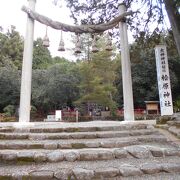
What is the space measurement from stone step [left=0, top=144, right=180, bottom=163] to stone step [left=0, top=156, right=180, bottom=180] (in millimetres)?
116

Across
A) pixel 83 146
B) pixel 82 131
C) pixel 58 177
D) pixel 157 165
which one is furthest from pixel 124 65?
pixel 58 177

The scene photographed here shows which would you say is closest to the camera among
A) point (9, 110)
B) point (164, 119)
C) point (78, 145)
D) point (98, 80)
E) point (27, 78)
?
point (78, 145)

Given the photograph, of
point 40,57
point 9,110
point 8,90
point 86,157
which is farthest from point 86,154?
point 40,57

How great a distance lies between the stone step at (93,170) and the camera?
3186mm

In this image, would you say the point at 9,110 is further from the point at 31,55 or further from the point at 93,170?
the point at 93,170

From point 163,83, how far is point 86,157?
5.18 m

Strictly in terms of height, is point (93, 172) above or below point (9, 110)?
below

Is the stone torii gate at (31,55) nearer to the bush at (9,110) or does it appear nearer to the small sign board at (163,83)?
the small sign board at (163,83)

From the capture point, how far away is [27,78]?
6246 millimetres

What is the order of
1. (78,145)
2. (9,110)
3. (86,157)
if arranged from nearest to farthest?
1. (86,157)
2. (78,145)
3. (9,110)

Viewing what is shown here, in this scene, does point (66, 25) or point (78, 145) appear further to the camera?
point (66, 25)

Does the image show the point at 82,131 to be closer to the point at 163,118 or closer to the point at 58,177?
the point at 58,177

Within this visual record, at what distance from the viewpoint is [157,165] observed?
347 cm

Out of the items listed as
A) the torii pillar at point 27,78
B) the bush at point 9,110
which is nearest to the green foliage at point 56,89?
the bush at point 9,110
